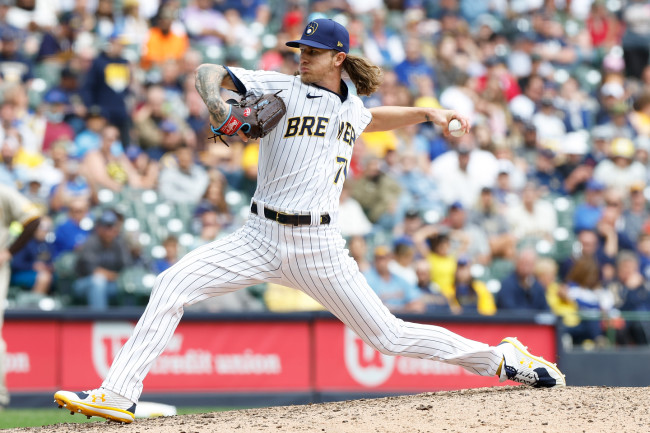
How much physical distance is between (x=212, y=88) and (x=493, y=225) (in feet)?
23.4

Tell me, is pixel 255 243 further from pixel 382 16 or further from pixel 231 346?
pixel 382 16

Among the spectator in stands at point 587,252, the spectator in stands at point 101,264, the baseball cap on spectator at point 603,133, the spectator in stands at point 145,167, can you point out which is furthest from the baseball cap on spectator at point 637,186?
the spectator in stands at point 101,264

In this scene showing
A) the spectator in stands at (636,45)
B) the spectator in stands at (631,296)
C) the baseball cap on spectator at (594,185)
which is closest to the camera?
the spectator in stands at (631,296)

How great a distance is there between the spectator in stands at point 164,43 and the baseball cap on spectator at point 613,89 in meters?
6.08

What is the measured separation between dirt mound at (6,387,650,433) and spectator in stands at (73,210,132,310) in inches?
163

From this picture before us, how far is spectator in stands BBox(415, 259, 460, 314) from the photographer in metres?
9.77

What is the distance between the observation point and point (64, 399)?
4777 mm

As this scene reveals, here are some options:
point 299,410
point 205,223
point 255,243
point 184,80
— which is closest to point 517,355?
point 299,410

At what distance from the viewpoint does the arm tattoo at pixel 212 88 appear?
14.8ft

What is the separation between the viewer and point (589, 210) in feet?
39.7

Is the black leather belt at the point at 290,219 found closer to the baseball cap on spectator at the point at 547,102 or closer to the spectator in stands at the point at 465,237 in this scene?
the spectator in stands at the point at 465,237

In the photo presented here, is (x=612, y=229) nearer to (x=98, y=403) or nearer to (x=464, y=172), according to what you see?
(x=464, y=172)

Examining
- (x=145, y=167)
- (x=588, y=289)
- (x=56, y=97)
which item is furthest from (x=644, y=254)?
(x=56, y=97)

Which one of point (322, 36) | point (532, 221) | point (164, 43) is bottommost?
point (532, 221)
